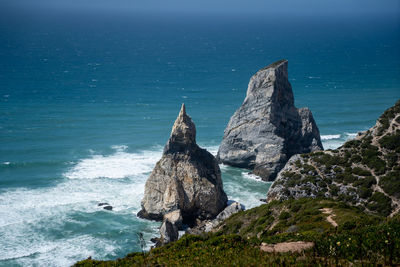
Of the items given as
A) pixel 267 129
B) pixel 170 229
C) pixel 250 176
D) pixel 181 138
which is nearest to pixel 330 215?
pixel 170 229

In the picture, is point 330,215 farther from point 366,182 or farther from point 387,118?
point 387,118

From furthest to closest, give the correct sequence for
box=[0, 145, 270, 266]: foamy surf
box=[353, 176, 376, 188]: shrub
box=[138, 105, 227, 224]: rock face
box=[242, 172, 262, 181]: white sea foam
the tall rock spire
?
box=[242, 172, 262, 181]: white sea foam
the tall rock spire
box=[138, 105, 227, 224]: rock face
box=[0, 145, 270, 266]: foamy surf
box=[353, 176, 376, 188]: shrub

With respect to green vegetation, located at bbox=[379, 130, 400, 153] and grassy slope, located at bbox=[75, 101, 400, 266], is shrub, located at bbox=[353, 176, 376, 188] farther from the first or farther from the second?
green vegetation, located at bbox=[379, 130, 400, 153]

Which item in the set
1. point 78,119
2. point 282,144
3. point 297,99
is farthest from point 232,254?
point 297,99

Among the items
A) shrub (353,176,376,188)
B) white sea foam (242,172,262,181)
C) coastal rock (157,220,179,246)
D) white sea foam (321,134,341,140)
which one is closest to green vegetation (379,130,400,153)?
shrub (353,176,376,188)

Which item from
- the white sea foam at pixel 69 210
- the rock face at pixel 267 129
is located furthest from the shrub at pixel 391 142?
the white sea foam at pixel 69 210
